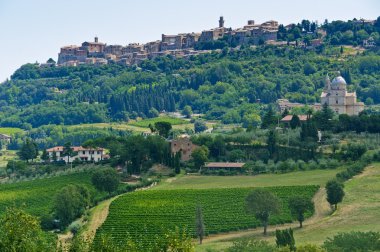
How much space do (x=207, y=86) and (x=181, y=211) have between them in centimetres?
7968

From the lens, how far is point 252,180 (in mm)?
70938

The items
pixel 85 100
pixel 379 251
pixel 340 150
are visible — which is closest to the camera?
pixel 379 251

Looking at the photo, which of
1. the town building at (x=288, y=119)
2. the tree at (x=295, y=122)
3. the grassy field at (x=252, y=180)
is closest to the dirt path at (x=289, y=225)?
the grassy field at (x=252, y=180)

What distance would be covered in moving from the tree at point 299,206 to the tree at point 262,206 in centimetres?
90

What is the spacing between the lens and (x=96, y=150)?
8869 cm

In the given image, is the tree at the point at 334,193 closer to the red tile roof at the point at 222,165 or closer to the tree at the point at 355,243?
the tree at the point at 355,243

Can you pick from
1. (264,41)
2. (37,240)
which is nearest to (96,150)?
(37,240)

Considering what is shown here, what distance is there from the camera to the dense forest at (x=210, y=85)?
13150 centimetres

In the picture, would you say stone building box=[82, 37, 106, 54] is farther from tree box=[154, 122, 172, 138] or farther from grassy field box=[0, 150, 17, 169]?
tree box=[154, 122, 172, 138]

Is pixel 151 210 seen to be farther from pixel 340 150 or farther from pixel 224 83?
pixel 224 83

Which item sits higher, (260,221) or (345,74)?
(345,74)

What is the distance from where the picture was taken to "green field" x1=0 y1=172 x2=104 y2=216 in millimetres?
67750

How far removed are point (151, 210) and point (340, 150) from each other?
20.9m

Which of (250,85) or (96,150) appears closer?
(96,150)
